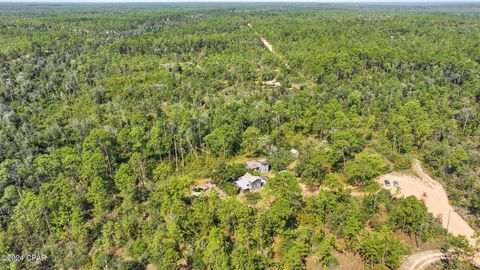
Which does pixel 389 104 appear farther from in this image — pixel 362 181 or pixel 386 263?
pixel 386 263

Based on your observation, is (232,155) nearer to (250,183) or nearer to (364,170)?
(250,183)

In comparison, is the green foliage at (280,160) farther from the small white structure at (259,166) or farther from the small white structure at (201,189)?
the small white structure at (201,189)

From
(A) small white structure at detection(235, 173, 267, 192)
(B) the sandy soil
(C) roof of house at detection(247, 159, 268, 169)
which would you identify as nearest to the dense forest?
(C) roof of house at detection(247, 159, 268, 169)

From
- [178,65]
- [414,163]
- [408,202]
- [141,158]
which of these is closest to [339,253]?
[408,202]


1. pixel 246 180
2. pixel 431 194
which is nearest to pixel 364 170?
pixel 431 194

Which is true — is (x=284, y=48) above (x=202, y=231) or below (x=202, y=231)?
above
